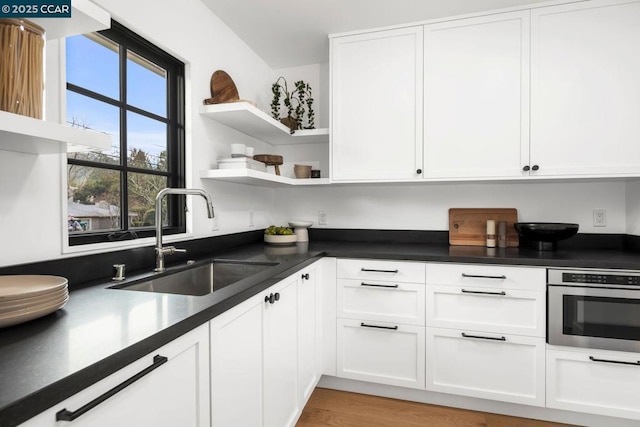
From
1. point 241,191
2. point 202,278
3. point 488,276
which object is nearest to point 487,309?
point 488,276

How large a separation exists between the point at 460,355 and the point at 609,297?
0.82 m

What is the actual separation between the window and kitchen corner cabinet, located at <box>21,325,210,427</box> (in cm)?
76

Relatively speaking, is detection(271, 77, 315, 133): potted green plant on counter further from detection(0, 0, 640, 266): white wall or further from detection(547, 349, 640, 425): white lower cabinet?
detection(547, 349, 640, 425): white lower cabinet

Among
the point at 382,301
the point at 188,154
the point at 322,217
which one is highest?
the point at 188,154

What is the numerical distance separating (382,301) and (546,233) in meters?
1.13

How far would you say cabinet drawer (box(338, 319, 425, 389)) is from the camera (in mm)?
2055

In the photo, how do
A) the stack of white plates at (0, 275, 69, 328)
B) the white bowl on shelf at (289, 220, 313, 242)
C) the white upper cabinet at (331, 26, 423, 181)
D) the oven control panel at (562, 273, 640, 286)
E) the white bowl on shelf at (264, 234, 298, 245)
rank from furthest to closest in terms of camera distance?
1. the white bowl on shelf at (289, 220, 313, 242)
2. the white bowl on shelf at (264, 234, 298, 245)
3. the white upper cabinet at (331, 26, 423, 181)
4. the oven control panel at (562, 273, 640, 286)
5. the stack of white plates at (0, 275, 69, 328)

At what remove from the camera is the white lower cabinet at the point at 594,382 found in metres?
1.74

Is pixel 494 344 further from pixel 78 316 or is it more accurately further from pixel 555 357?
pixel 78 316

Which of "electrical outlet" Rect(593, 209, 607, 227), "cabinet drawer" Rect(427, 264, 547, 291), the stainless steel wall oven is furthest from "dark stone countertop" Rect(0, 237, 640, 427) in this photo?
"electrical outlet" Rect(593, 209, 607, 227)

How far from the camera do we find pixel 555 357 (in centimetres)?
183

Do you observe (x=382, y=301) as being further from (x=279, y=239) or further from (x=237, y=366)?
(x=237, y=366)

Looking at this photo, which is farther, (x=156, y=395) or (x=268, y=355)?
(x=268, y=355)

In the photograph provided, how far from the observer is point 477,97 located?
2184 millimetres
